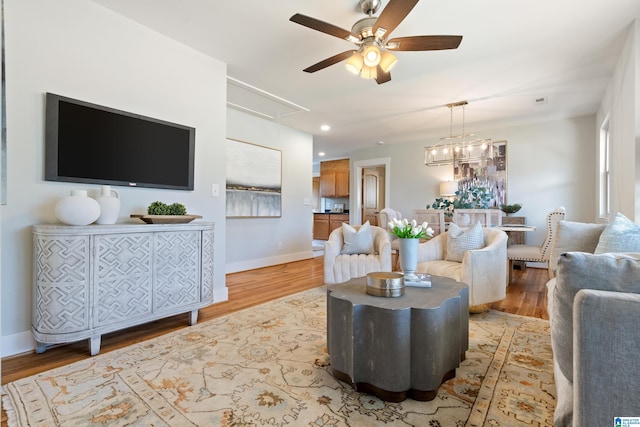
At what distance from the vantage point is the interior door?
7.65m

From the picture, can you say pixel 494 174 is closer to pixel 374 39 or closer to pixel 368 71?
pixel 368 71

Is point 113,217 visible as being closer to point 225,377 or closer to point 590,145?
point 225,377

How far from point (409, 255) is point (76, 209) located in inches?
88.3

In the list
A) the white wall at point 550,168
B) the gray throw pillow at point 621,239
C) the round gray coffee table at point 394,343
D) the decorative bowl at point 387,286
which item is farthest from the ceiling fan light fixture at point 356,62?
the white wall at point 550,168

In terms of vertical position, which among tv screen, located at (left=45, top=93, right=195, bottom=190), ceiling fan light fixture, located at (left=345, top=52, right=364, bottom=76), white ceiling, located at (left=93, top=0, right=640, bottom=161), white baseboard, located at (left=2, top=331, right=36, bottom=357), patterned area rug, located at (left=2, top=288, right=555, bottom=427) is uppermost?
white ceiling, located at (left=93, top=0, right=640, bottom=161)

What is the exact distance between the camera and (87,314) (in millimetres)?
1979

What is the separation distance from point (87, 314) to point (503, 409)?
8.21 ft

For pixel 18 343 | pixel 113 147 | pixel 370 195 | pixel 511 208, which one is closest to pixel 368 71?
pixel 113 147

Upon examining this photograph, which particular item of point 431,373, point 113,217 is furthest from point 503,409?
point 113,217

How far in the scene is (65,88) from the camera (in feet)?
7.25

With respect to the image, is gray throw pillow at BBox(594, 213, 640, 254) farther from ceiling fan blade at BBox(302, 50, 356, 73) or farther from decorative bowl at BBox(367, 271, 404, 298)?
ceiling fan blade at BBox(302, 50, 356, 73)

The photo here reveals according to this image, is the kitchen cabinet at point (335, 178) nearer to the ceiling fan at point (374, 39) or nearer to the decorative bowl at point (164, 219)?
the ceiling fan at point (374, 39)

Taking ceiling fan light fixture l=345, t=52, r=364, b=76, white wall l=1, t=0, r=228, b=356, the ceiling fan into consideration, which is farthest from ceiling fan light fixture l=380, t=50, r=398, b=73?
white wall l=1, t=0, r=228, b=356

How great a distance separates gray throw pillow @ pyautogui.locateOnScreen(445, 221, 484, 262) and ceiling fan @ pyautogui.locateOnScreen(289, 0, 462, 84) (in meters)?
1.79
